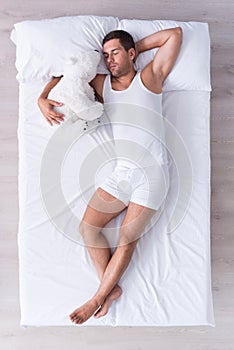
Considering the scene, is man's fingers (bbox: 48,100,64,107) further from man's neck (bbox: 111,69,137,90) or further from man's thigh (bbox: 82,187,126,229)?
man's thigh (bbox: 82,187,126,229)

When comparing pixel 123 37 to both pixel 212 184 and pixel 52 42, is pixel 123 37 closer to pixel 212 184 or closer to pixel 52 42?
pixel 52 42

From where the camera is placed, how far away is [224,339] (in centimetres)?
208

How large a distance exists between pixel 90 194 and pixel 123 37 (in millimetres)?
629

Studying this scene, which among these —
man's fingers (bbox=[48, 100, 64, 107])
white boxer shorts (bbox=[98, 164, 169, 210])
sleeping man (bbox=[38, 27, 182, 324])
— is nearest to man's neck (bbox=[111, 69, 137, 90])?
sleeping man (bbox=[38, 27, 182, 324])

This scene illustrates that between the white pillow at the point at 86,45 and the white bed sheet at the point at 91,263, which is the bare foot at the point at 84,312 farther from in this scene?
the white pillow at the point at 86,45

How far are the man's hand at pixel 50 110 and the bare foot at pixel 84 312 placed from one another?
71 cm

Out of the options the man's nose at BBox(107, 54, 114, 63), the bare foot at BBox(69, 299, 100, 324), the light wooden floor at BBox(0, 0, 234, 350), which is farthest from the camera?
the light wooden floor at BBox(0, 0, 234, 350)

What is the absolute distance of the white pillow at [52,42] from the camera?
187 cm

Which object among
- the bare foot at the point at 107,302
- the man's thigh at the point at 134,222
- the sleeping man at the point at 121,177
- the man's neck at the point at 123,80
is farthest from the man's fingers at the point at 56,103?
the bare foot at the point at 107,302

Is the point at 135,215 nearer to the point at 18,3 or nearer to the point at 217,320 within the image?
the point at 217,320

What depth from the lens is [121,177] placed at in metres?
1.82

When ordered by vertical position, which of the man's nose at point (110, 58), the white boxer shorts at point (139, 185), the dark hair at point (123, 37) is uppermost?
the dark hair at point (123, 37)

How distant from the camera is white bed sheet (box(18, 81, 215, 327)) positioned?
5.83 feet

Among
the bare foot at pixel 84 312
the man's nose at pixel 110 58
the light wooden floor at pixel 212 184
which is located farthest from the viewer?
the light wooden floor at pixel 212 184
